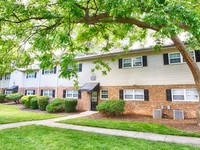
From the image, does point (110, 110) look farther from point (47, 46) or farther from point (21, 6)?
point (21, 6)

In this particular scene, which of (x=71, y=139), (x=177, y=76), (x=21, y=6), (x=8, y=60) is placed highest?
(x=21, y=6)

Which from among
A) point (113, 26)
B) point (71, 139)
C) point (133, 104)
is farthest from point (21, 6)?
point (133, 104)

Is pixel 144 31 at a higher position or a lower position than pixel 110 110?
higher

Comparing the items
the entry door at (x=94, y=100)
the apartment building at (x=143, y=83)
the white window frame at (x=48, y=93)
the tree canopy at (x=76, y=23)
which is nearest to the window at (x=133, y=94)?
the apartment building at (x=143, y=83)

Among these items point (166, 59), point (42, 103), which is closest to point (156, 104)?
point (166, 59)

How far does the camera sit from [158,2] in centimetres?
650

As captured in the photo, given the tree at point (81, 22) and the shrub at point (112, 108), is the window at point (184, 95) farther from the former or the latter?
the shrub at point (112, 108)

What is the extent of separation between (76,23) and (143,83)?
318 inches

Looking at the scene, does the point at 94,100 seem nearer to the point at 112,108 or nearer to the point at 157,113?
the point at 112,108

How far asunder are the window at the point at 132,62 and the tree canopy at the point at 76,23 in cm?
273

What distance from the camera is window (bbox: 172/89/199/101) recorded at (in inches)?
496

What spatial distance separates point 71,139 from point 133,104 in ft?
29.0

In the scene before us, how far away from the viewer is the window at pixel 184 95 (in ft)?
41.3

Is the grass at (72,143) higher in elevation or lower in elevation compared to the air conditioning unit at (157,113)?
lower
